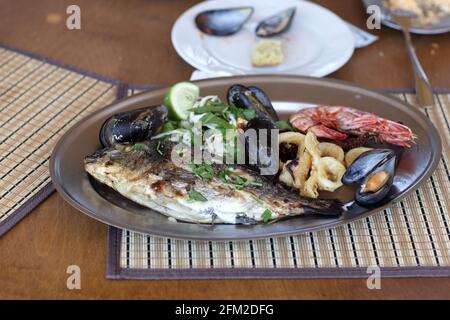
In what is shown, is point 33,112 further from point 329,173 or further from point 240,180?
point 329,173

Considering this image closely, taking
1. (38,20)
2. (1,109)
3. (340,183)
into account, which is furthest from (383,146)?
(38,20)

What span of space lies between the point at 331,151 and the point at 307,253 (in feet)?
0.91

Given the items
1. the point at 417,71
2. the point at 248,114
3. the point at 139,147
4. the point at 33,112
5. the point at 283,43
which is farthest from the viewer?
the point at 283,43

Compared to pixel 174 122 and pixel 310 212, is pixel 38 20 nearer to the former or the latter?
pixel 174 122

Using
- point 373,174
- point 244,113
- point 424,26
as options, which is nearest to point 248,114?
point 244,113

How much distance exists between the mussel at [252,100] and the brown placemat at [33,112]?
423 millimetres

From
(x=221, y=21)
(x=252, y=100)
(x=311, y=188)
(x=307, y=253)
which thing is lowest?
(x=307, y=253)

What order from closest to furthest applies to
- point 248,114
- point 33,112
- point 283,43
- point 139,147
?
point 139,147, point 248,114, point 33,112, point 283,43

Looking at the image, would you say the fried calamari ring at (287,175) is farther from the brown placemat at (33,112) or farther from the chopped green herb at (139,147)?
the brown placemat at (33,112)

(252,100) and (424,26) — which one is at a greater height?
(424,26)

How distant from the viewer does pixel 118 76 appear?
2.04 meters

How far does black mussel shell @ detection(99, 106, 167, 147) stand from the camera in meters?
1.57

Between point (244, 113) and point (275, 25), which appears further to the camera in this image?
point (275, 25)

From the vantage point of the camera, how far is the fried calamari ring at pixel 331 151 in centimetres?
156
